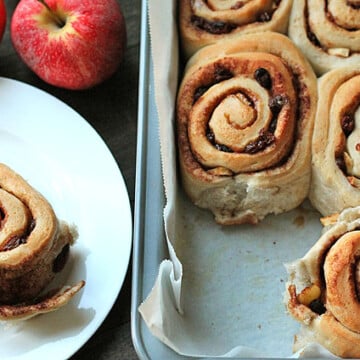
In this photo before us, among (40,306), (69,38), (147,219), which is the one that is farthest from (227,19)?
(40,306)

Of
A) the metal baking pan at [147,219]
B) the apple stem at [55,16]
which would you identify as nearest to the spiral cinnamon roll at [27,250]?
the metal baking pan at [147,219]

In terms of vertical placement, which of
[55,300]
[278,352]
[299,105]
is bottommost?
[278,352]

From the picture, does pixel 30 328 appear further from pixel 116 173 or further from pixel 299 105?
pixel 299 105

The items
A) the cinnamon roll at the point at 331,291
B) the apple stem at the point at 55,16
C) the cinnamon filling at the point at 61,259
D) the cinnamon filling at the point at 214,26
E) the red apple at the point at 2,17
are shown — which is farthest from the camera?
the red apple at the point at 2,17

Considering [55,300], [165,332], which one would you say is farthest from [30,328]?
[165,332]

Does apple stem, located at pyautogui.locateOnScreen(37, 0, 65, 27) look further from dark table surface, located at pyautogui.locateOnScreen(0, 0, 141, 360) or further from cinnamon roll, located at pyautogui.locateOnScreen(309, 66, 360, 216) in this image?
cinnamon roll, located at pyautogui.locateOnScreen(309, 66, 360, 216)

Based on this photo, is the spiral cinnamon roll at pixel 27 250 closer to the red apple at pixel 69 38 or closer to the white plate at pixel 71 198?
the white plate at pixel 71 198
